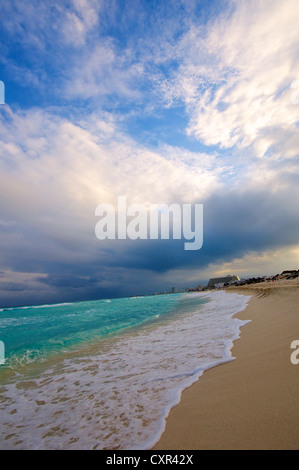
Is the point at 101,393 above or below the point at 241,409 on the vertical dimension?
below

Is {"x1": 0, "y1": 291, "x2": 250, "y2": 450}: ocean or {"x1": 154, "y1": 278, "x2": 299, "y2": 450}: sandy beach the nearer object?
{"x1": 154, "y1": 278, "x2": 299, "y2": 450}: sandy beach

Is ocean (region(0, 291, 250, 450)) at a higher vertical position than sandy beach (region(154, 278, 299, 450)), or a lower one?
lower

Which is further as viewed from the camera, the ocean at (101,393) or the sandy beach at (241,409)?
the ocean at (101,393)

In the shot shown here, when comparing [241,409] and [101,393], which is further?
[101,393]

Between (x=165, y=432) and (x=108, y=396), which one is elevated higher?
(x=165, y=432)

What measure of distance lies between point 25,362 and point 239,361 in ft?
22.7

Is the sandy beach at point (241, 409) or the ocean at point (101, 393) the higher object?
the sandy beach at point (241, 409)

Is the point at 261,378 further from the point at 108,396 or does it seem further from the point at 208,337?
the point at 208,337
